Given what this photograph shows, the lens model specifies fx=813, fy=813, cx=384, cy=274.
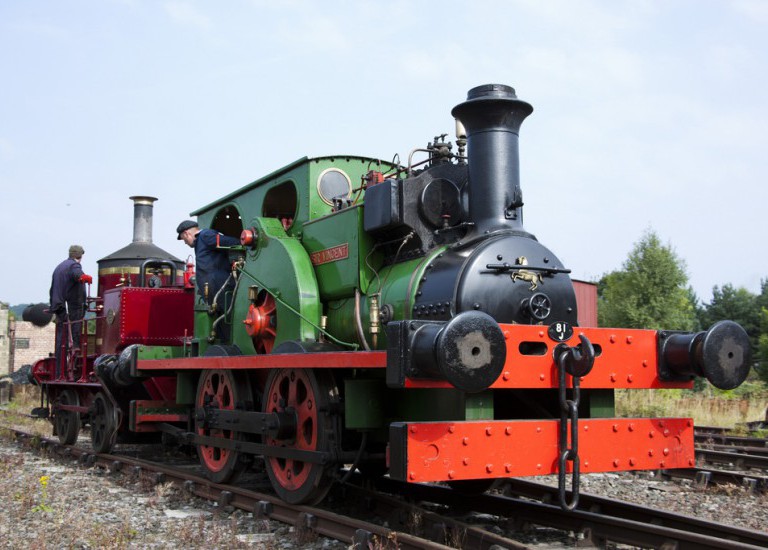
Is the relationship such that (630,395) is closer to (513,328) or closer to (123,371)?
(123,371)

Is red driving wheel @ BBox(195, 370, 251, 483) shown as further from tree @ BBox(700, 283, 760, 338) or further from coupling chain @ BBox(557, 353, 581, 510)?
tree @ BBox(700, 283, 760, 338)

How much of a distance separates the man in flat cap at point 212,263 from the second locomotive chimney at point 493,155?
118 inches

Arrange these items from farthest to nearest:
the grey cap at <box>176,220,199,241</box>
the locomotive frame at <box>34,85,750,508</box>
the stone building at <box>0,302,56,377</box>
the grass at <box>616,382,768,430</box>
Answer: the stone building at <box>0,302,56,377</box>
the grass at <box>616,382,768,430</box>
the grey cap at <box>176,220,199,241</box>
the locomotive frame at <box>34,85,750,508</box>

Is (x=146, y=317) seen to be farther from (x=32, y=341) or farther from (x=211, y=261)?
(x=32, y=341)

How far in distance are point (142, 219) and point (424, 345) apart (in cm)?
1522

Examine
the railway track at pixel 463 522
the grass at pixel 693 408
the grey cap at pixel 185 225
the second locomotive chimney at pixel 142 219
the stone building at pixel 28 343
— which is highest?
the second locomotive chimney at pixel 142 219

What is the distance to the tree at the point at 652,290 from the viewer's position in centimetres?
3984

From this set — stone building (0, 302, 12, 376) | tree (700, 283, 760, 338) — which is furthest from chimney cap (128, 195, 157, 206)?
tree (700, 283, 760, 338)

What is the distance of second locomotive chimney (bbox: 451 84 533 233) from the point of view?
5.85 metres

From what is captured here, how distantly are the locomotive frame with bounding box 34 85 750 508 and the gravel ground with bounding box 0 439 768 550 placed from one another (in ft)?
1.90

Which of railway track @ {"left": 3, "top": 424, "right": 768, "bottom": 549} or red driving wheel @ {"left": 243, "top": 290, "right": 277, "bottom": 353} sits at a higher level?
red driving wheel @ {"left": 243, "top": 290, "right": 277, "bottom": 353}

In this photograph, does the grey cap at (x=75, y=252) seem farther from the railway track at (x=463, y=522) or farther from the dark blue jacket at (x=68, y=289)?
the railway track at (x=463, y=522)

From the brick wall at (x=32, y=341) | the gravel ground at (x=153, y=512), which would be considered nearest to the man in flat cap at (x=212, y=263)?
the gravel ground at (x=153, y=512)

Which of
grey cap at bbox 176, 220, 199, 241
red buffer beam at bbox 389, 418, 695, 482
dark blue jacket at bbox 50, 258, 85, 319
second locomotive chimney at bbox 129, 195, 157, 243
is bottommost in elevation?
red buffer beam at bbox 389, 418, 695, 482
